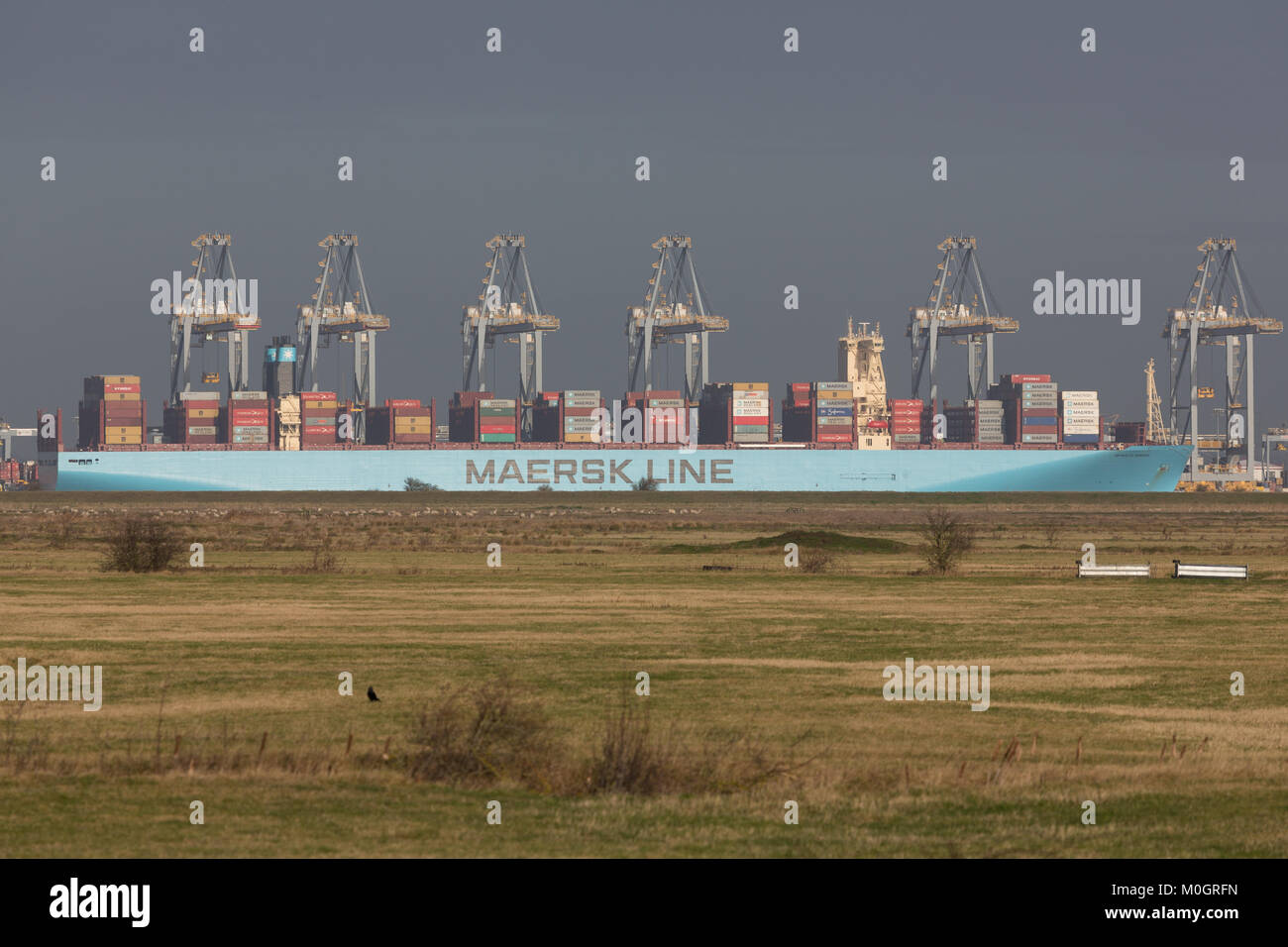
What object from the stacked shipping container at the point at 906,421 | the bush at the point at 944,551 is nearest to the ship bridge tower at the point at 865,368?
the stacked shipping container at the point at 906,421

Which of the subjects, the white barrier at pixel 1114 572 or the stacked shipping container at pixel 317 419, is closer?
the white barrier at pixel 1114 572

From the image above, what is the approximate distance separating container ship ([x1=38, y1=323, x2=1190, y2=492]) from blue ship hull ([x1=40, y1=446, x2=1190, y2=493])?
0.12m

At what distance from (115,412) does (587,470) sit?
39492mm

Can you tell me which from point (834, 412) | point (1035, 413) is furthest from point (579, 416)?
point (1035, 413)

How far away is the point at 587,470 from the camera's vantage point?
137375 millimetres

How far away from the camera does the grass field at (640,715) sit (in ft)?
36.6

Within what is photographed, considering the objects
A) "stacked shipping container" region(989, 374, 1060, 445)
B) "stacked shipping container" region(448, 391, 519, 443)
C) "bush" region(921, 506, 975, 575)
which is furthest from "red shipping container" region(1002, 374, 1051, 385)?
"bush" region(921, 506, 975, 575)

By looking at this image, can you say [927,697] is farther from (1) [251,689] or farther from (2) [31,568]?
(2) [31,568]

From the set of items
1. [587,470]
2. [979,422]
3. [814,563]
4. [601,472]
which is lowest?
[814,563]

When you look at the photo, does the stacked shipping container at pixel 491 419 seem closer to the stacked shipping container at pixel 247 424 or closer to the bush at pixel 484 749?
the stacked shipping container at pixel 247 424

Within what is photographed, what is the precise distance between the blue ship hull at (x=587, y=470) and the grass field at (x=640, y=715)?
9551cm

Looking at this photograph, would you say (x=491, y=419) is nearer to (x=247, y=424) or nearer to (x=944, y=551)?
(x=247, y=424)

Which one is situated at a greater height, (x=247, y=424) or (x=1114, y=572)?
(x=247, y=424)

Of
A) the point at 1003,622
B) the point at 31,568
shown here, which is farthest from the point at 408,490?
the point at 1003,622
